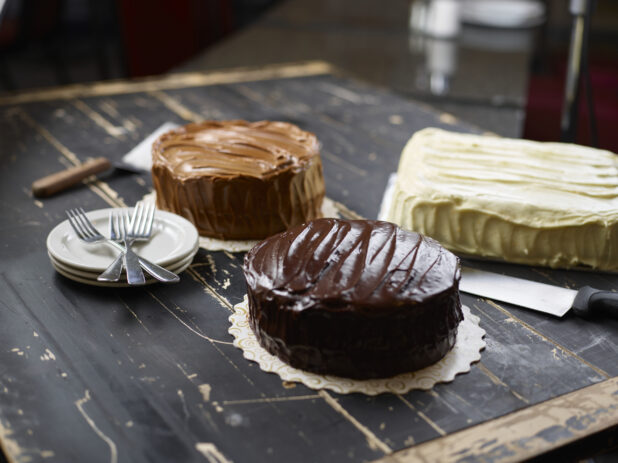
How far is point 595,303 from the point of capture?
5.32ft

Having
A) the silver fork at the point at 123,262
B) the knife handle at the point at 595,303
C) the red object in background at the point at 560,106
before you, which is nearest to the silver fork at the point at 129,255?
the silver fork at the point at 123,262

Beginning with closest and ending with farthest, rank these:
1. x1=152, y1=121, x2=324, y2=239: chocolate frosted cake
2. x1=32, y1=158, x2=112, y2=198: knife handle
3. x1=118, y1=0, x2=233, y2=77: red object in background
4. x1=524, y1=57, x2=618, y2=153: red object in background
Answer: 1. x1=152, y1=121, x2=324, y2=239: chocolate frosted cake
2. x1=32, y1=158, x2=112, y2=198: knife handle
3. x1=524, y1=57, x2=618, y2=153: red object in background
4. x1=118, y1=0, x2=233, y2=77: red object in background

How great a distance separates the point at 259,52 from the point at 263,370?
3644mm

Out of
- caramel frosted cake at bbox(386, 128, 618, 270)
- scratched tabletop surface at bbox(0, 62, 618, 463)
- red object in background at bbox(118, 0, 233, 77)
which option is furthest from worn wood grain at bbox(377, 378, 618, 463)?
red object in background at bbox(118, 0, 233, 77)

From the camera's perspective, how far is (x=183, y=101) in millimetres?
2967

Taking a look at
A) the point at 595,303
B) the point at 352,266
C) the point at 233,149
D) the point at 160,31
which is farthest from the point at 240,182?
the point at 160,31

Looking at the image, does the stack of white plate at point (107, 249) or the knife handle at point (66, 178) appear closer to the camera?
the stack of white plate at point (107, 249)

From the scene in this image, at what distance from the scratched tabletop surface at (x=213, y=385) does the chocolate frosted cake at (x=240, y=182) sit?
114 mm

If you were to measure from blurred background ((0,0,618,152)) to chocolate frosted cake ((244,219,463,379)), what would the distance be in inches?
79.8

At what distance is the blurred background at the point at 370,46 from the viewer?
3826 mm

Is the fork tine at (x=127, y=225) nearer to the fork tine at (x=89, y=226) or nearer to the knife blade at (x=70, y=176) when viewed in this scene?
the fork tine at (x=89, y=226)

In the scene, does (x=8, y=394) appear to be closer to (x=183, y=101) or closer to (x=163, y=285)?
(x=163, y=285)

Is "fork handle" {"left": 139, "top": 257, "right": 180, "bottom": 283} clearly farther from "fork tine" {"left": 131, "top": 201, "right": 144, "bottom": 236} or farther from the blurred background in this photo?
the blurred background

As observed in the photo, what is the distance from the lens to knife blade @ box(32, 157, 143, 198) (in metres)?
2.18
